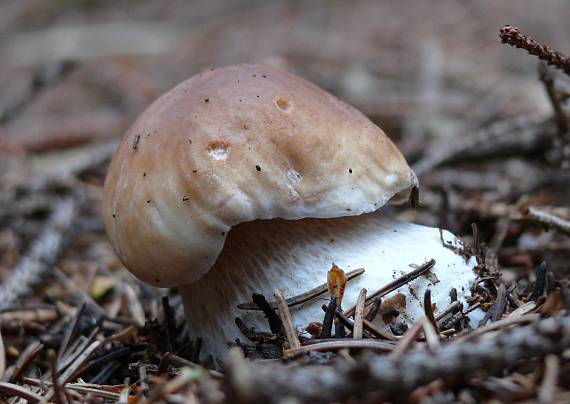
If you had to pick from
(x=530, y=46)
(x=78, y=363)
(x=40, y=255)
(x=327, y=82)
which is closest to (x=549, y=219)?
(x=530, y=46)

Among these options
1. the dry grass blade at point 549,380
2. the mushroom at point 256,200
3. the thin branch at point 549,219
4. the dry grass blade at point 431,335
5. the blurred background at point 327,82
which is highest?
the blurred background at point 327,82

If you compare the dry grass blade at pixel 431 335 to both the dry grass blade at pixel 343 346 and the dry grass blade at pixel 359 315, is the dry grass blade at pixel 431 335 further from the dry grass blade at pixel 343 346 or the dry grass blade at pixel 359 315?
the dry grass blade at pixel 359 315

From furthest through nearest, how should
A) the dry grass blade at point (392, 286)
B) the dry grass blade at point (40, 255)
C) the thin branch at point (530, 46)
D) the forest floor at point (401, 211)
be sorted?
the dry grass blade at point (40, 255) → the dry grass blade at point (392, 286) → the thin branch at point (530, 46) → the forest floor at point (401, 211)

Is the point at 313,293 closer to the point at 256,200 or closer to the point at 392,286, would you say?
the point at 392,286

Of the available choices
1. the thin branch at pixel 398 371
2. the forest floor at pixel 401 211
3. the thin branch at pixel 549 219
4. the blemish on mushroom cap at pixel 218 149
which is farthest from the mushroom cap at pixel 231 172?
the thin branch at pixel 549 219

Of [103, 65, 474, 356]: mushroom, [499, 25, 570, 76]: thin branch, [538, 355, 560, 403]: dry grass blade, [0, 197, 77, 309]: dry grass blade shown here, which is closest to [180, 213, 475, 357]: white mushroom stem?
[103, 65, 474, 356]: mushroom

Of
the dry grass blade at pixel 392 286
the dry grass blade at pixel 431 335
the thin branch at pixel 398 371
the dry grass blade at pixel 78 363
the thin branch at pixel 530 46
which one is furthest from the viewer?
the dry grass blade at pixel 78 363

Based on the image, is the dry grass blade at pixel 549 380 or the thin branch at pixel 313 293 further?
the thin branch at pixel 313 293

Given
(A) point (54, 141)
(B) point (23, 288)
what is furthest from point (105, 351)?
(A) point (54, 141)
